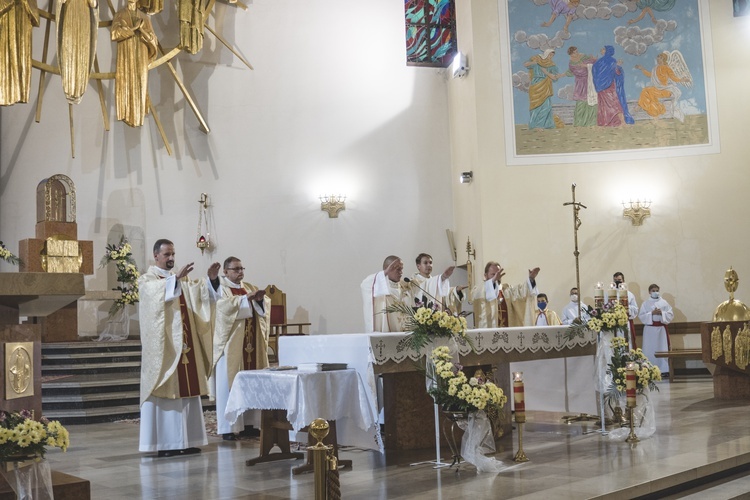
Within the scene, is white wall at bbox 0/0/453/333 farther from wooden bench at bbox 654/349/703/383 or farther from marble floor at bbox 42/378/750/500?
marble floor at bbox 42/378/750/500

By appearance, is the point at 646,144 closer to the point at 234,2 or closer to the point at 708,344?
the point at 708,344

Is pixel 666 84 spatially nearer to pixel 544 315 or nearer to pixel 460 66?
pixel 460 66

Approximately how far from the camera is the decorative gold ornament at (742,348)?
9812 millimetres

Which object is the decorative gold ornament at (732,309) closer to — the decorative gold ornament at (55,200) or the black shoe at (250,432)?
the black shoe at (250,432)

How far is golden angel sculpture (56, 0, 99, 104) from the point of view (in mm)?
11641

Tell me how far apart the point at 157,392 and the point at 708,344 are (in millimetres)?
6642

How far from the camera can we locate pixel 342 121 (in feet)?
47.6

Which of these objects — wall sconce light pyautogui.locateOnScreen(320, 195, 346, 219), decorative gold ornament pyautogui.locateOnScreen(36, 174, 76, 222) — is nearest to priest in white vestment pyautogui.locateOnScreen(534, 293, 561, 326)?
wall sconce light pyautogui.locateOnScreen(320, 195, 346, 219)

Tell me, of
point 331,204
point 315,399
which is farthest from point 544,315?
point 315,399

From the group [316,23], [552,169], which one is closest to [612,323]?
[552,169]

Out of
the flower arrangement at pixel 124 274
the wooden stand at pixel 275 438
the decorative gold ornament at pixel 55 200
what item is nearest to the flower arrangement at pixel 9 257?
the decorative gold ornament at pixel 55 200

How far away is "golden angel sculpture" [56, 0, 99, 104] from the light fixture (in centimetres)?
592

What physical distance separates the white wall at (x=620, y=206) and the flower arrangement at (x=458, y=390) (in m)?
7.77

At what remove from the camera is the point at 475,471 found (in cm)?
579
